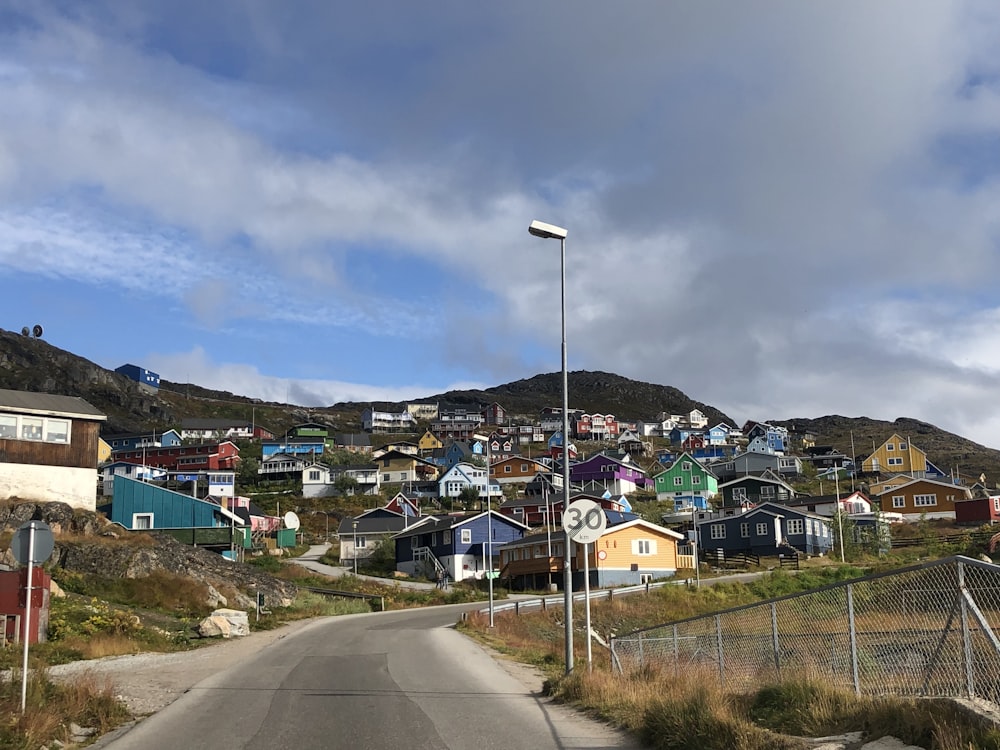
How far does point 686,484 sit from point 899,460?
3853 centimetres

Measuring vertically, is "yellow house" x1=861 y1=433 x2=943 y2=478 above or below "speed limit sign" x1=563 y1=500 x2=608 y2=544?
above

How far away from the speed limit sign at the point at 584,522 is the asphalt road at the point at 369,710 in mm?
Answer: 2759

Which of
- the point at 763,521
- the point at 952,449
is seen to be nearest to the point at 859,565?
the point at 763,521

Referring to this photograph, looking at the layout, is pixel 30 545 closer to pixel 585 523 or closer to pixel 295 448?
pixel 585 523

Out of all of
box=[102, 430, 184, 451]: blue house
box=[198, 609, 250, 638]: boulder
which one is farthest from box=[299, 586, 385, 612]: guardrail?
box=[102, 430, 184, 451]: blue house

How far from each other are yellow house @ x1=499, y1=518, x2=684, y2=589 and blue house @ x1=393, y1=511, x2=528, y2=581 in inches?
181

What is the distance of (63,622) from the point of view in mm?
23766

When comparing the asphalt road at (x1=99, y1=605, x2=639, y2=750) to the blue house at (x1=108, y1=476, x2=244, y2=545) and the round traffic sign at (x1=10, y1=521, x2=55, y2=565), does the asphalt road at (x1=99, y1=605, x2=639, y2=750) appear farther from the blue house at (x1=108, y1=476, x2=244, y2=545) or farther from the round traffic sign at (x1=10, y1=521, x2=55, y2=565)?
the blue house at (x1=108, y1=476, x2=244, y2=545)

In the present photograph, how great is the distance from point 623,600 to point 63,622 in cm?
2974

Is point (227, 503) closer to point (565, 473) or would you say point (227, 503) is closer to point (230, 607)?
point (230, 607)

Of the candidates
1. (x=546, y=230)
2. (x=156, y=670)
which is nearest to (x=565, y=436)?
(x=546, y=230)

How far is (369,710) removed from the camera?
13.3m

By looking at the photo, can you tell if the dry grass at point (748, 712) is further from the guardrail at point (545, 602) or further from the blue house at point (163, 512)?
the blue house at point (163, 512)

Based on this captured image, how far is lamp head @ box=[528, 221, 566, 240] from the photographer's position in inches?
667
